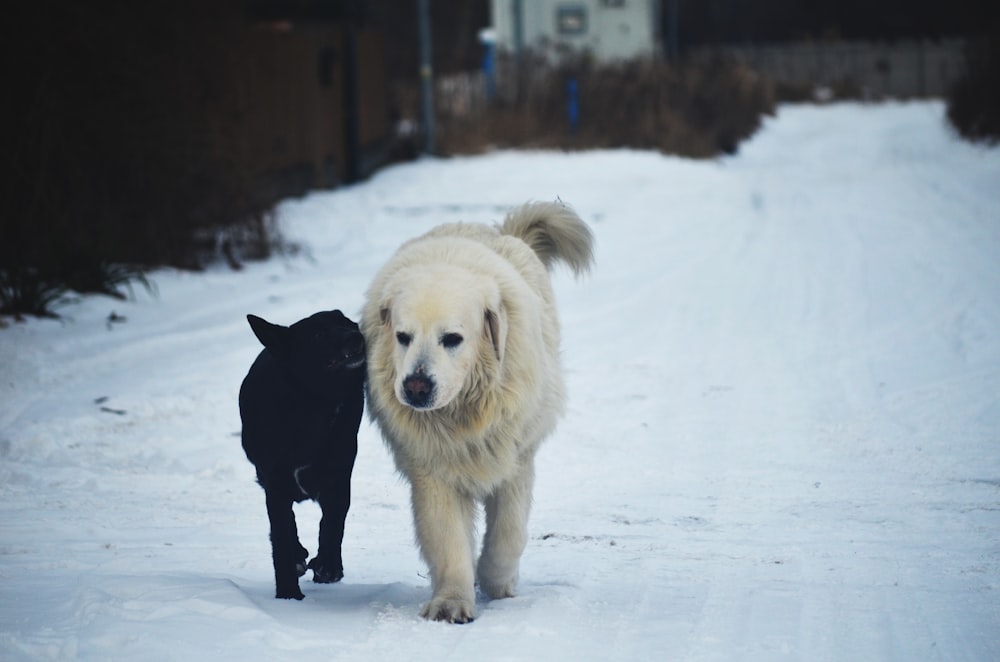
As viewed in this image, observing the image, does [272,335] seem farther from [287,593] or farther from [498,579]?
[498,579]

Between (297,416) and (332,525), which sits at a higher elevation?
(297,416)

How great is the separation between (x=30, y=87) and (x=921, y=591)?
30.4 ft

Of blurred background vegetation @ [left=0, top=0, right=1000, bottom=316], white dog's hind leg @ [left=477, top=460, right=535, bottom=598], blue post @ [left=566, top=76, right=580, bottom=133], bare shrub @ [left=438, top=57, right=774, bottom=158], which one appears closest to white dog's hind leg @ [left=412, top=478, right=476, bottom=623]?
white dog's hind leg @ [left=477, top=460, right=535, bottom=598]

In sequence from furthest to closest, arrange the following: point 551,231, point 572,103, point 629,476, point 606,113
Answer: point 572,103
point 606,113
point 629,476
point 551,231

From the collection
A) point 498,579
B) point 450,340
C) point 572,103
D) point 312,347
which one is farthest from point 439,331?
point 572,103

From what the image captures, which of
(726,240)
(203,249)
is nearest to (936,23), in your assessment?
(726,240)

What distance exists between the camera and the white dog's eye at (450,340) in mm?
4020

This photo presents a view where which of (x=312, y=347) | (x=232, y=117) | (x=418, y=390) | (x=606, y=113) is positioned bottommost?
(x=418, y=390)

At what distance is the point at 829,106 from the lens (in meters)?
38.7

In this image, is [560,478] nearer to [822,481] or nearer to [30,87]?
[822,481]

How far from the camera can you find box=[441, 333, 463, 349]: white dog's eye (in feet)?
13.2

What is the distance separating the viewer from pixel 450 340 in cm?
403

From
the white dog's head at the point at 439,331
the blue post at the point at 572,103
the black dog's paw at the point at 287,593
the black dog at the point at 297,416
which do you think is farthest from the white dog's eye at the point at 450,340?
the blue post at the point at 572,103

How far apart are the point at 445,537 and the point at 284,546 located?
0.60 meters
